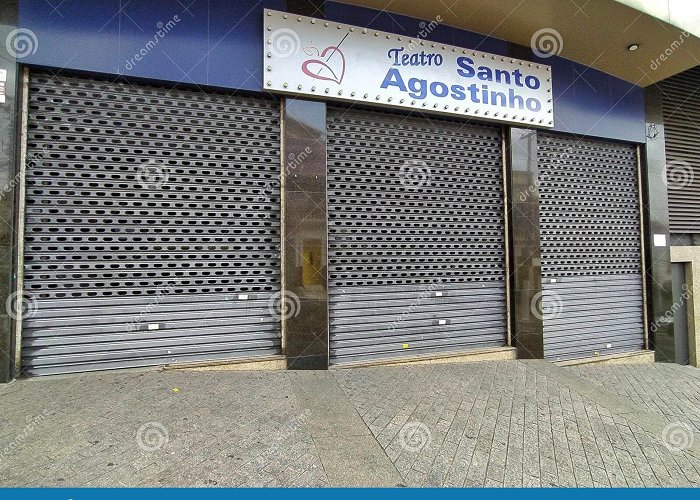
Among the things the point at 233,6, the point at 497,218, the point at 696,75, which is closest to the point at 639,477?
the point at 497,218

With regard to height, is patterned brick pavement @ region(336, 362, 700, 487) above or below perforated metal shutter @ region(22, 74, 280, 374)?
below

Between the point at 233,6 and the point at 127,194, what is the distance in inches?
124

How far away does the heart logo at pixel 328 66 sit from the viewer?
527 centimetres

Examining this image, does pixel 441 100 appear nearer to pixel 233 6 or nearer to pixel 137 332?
pixel 233 6

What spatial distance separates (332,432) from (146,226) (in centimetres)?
365

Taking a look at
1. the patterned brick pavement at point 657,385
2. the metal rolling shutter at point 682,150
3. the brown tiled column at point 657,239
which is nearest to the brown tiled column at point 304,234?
the patterned brick pavement at point 657,385

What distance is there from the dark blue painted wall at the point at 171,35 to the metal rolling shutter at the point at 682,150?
20.0 feet

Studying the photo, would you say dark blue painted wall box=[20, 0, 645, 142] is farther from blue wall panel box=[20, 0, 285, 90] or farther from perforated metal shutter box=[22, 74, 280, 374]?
perforated metal shutter box=[22, 74, 280, 374]

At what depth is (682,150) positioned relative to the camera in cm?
831

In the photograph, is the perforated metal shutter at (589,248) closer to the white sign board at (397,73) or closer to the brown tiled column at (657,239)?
the brown tiled column at (657,239)

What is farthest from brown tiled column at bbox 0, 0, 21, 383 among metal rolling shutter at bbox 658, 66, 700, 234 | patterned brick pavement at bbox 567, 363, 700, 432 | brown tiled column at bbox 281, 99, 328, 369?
metal rolling shutter at bbox 658, 66, 700, 234

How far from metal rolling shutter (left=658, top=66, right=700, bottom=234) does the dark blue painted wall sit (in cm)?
611

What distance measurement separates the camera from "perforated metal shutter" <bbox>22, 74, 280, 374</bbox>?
4.46 m

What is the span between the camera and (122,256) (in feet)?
15.4
